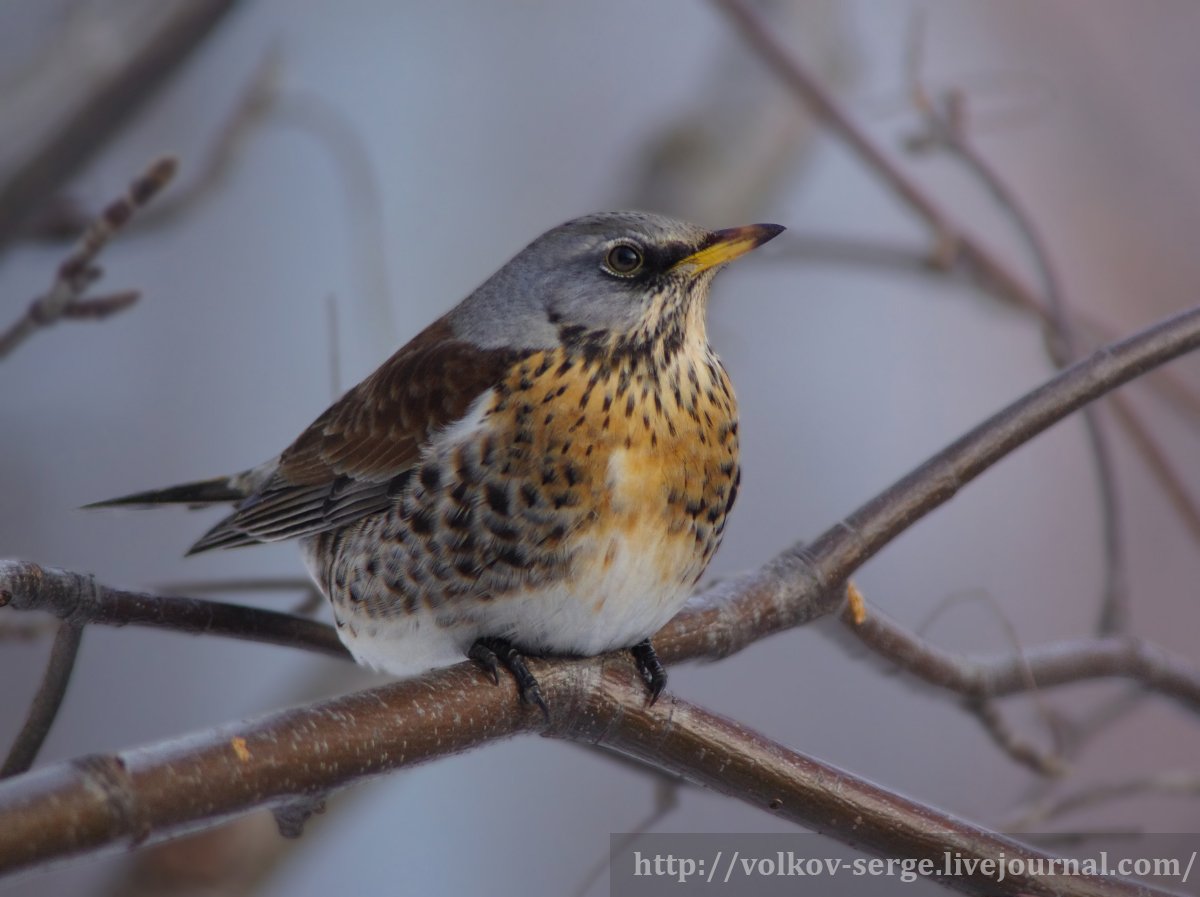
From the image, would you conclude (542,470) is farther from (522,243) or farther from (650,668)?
(522,243)

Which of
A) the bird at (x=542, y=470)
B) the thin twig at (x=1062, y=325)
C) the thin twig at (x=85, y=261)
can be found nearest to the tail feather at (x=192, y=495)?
the bird at (x=542, y=470)

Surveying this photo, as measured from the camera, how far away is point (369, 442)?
1.44m

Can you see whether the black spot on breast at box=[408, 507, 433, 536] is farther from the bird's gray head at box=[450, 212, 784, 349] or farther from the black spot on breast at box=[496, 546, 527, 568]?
the bird's gray head at box=[450, 212, 784, 349]

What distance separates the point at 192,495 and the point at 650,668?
2.01 ft

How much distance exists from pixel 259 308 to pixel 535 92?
0.84 metres

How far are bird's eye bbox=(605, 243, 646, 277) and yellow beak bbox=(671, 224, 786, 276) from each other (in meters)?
0.04

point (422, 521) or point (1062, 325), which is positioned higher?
point (1062, 325)

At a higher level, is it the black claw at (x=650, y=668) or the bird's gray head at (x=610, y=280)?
the bird's gray head at (x=610, y=280)

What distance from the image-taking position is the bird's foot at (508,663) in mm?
1204

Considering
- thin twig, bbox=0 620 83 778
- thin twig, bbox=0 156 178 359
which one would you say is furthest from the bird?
thin twig, bbox=0 620 83 778

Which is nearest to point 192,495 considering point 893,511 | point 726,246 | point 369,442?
point 369,442

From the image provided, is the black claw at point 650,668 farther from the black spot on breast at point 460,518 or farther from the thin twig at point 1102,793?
the thin twig at point 1102,793

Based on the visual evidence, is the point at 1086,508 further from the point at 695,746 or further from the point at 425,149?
the point at 695,746

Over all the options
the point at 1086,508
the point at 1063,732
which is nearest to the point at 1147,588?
the point at 1086,508
